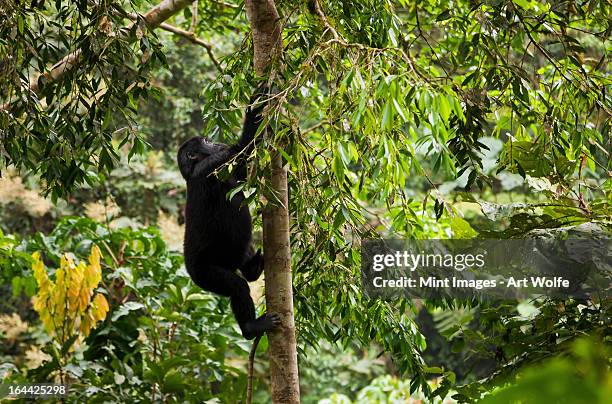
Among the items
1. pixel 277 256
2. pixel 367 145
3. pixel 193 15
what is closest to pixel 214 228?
pixel 277 256

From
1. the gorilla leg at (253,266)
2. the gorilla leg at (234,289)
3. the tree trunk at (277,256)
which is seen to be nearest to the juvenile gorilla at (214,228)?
the gorilla leg at (234,289)

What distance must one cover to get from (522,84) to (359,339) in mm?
1463

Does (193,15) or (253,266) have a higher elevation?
(193,15)

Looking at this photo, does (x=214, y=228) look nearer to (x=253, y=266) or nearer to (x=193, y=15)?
(x=253, y=266)

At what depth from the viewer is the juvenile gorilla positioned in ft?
11.7

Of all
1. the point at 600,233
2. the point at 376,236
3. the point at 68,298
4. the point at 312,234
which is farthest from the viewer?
the point at 68,298

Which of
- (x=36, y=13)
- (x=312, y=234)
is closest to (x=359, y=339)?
(x=312, y=234)

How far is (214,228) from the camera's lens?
12.0 feet

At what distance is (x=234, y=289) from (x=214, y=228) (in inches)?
12.5

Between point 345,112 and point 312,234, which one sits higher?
point 345,112

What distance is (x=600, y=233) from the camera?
8.43ft

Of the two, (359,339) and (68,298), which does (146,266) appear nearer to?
(68,298)

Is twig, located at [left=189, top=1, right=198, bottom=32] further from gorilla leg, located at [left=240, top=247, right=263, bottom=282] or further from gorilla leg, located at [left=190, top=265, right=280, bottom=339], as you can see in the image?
gorilla leg, located at [left=190, top=265, right=280, bottom=339]

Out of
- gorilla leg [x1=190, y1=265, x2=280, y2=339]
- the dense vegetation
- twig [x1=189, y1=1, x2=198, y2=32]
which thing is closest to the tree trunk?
the dense vegetation
